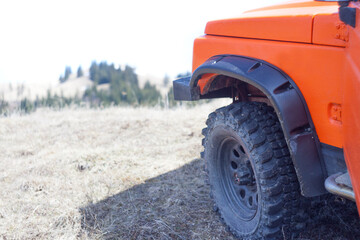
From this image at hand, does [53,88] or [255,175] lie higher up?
[255,175]

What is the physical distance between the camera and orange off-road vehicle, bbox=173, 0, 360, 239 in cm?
210

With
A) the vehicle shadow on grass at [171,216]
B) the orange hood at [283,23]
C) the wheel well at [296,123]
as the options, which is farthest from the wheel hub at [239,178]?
the orange hood at [283,23]

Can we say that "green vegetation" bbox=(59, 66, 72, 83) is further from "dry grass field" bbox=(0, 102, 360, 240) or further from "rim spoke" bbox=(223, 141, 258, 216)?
"rim spoke" bbox=(223, 141, 258, 216)

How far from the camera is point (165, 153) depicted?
5.81 m

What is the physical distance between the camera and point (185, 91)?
3484 mm

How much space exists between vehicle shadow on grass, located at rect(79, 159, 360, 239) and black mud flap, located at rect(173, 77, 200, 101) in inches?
43.7

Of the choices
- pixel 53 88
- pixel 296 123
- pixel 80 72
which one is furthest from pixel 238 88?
pixel 80 72

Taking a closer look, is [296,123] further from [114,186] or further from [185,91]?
[114,186]

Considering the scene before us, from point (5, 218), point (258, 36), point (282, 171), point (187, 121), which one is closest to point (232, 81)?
point (258, 36)

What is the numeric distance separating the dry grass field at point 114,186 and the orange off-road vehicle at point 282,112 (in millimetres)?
526

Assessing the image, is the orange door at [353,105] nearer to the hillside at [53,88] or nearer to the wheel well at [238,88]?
the wheel well at [238,88]

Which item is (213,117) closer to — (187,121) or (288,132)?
(288,132)

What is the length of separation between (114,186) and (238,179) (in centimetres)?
193

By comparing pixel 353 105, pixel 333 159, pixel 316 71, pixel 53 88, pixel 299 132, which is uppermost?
pixel 316 71
